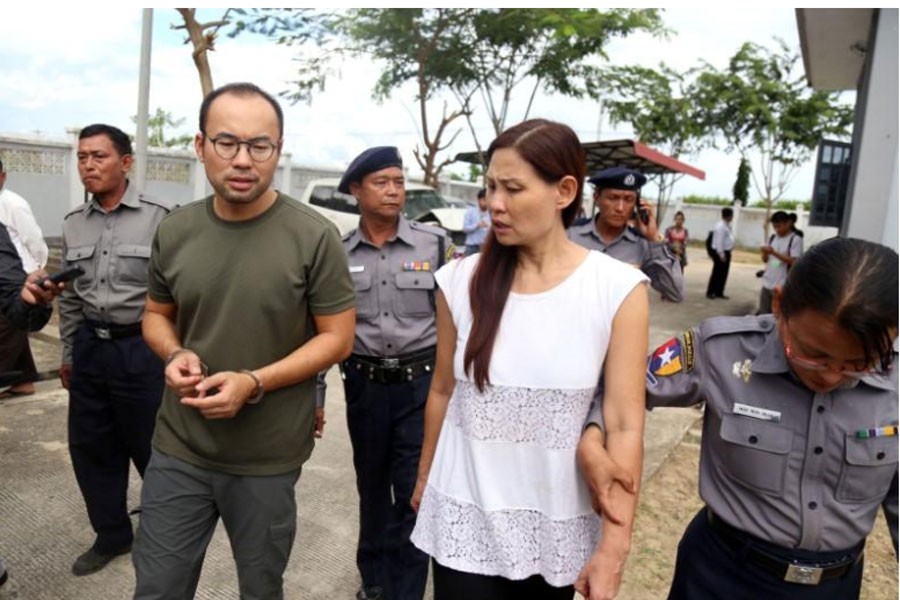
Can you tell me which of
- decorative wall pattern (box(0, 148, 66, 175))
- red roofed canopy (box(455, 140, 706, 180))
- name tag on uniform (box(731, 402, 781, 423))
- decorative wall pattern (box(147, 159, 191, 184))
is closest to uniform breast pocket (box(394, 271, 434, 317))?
name tag on uniform (box(731, 402, 781, 423))

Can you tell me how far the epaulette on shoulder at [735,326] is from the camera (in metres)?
1.50

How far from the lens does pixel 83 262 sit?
2.67 meters

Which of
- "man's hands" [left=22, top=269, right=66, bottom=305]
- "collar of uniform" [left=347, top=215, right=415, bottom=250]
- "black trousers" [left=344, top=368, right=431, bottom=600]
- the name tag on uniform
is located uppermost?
"collar of uniform" [left=347, top=215, right=415, bottom=250]

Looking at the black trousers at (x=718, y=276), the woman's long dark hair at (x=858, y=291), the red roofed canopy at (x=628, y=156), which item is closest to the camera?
the woman's long dark hair at (x=858, y=291)

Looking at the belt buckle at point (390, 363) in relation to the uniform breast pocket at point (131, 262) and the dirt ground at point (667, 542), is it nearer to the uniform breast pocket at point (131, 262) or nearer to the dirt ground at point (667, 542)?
the uniform breast pocket at point (131, 262)

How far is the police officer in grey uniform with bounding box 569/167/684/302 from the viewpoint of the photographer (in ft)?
11.6

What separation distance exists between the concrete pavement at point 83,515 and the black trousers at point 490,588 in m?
1.31

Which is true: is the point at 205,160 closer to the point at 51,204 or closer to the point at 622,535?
the point at 622,535

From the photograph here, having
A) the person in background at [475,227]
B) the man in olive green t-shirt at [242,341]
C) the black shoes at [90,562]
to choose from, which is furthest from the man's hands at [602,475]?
the person in background at [475,227]

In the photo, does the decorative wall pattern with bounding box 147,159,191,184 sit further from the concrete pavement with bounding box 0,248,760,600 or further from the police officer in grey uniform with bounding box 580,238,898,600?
the police officer in grey uniform with bounding box 580,238,898,600

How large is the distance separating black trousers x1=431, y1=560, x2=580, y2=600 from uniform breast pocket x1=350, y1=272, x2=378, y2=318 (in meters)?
1.25

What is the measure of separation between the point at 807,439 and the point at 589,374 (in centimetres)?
47

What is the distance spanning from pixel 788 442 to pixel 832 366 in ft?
0.68

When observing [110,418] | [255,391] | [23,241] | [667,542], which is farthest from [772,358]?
[23,241]
